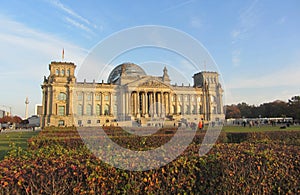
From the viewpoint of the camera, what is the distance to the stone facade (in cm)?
7006

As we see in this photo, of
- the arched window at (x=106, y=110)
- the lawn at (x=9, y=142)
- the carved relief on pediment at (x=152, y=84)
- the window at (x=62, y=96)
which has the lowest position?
the lawn at (x=9, y=142)

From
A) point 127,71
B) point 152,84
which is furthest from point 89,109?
point 152,84

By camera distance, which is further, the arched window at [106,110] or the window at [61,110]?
the arched window at [106,110]

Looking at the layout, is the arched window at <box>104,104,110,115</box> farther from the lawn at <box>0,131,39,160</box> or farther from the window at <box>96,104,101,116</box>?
the lawn at <box>0,131,39,160</box>

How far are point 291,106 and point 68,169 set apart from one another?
89.4 m

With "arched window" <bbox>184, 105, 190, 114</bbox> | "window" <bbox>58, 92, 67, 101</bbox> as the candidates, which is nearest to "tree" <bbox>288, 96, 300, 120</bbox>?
"arched window" <bbox>184, 105, 190, 114</bbox>

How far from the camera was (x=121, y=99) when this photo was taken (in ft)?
253

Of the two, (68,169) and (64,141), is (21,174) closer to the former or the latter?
(68,169)

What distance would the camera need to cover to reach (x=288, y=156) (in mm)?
5613

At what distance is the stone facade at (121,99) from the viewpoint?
70062mm

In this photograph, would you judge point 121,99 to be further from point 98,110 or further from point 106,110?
point 98,110

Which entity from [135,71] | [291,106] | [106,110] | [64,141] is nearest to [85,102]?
[106,110]

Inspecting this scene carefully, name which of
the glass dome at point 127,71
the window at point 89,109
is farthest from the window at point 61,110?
the glass dome at point 127,71

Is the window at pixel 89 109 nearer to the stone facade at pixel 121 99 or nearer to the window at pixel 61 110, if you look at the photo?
the stone facade at pixel 121 99
